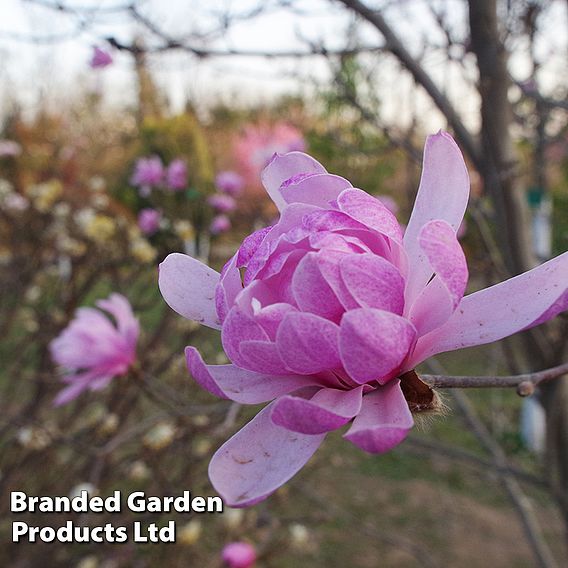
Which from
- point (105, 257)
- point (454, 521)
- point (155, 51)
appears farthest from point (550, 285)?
point (454, 521)

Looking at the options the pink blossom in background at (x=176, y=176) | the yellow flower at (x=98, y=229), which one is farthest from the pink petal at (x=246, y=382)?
the pink blossom in background at (x=176, y=176)

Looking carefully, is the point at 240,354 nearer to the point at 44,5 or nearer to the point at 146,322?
the point at 44,5

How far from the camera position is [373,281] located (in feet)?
1.36

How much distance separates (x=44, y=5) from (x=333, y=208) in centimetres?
106

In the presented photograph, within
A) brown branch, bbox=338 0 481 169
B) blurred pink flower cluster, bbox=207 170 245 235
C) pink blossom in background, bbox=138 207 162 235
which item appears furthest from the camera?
blurred pink flower cluster, bbox=207 170 245 235

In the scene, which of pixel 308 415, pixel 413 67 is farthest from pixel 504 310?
pixel 413 67

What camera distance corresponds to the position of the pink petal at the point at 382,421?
362mm

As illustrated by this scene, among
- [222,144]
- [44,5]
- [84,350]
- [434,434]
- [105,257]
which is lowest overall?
[84,350]

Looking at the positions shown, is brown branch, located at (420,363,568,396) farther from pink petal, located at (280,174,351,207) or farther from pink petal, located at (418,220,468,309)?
pink petal, located at (280,174,351,207)

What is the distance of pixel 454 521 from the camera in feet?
10.2

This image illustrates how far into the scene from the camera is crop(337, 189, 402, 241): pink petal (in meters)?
0.43

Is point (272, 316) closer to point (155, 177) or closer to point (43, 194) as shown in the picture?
point (43, 194)

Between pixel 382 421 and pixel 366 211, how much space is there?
0.48 ft

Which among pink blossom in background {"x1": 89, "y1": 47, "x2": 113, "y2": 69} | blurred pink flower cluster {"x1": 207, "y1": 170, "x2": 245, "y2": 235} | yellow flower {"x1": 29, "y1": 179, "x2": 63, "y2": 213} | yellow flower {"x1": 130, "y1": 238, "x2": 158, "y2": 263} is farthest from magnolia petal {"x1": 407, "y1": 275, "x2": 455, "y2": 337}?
yellow flower {"x1": 29, "y1": 179, "x2": 63, "y2": 213}
